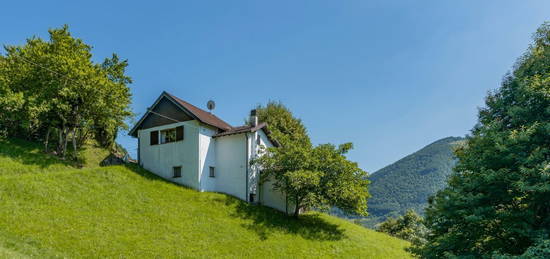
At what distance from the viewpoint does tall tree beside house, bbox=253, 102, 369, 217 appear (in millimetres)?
22234

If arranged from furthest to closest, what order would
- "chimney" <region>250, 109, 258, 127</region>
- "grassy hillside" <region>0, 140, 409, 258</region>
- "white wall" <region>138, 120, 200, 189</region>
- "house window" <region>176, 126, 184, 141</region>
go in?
"chimney" <region>250, 109, 258, 127</region>
"house window" <region>176, 126, 184, 141</region>
"white wall" <region>138, 120, 200, 189</region>
"grassy hillside" <region>0, 140, 409, 258</region>

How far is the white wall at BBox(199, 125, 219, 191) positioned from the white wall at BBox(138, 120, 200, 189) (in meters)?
0.36

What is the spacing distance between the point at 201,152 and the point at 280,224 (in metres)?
7.85

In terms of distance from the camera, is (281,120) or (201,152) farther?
(281,120)

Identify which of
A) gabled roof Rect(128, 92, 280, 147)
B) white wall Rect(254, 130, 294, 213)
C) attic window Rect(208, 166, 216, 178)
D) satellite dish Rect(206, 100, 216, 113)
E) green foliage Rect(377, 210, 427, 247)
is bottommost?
green foliage Rect(377, 210, 427, 247)

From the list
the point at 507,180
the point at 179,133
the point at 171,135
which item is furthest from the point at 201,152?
the point at 507,180

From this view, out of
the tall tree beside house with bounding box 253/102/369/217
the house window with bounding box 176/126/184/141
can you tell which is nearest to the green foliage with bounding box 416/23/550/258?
the tall tree beside house with bounding box 253/102/369/217

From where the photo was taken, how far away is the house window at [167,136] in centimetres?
2617

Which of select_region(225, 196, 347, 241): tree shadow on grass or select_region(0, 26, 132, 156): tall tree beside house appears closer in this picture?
select_region(225, 196, 347, 241): tree shadow on grass

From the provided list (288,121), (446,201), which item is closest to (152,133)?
(288,121)

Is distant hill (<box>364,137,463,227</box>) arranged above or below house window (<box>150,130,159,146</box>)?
below

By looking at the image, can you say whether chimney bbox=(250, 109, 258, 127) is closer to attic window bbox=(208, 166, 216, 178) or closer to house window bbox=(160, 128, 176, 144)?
attic window bbox=(208, 166, 216, 178)

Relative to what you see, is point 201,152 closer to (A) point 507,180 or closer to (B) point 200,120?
(B) point 200,120

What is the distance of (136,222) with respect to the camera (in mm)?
17219
